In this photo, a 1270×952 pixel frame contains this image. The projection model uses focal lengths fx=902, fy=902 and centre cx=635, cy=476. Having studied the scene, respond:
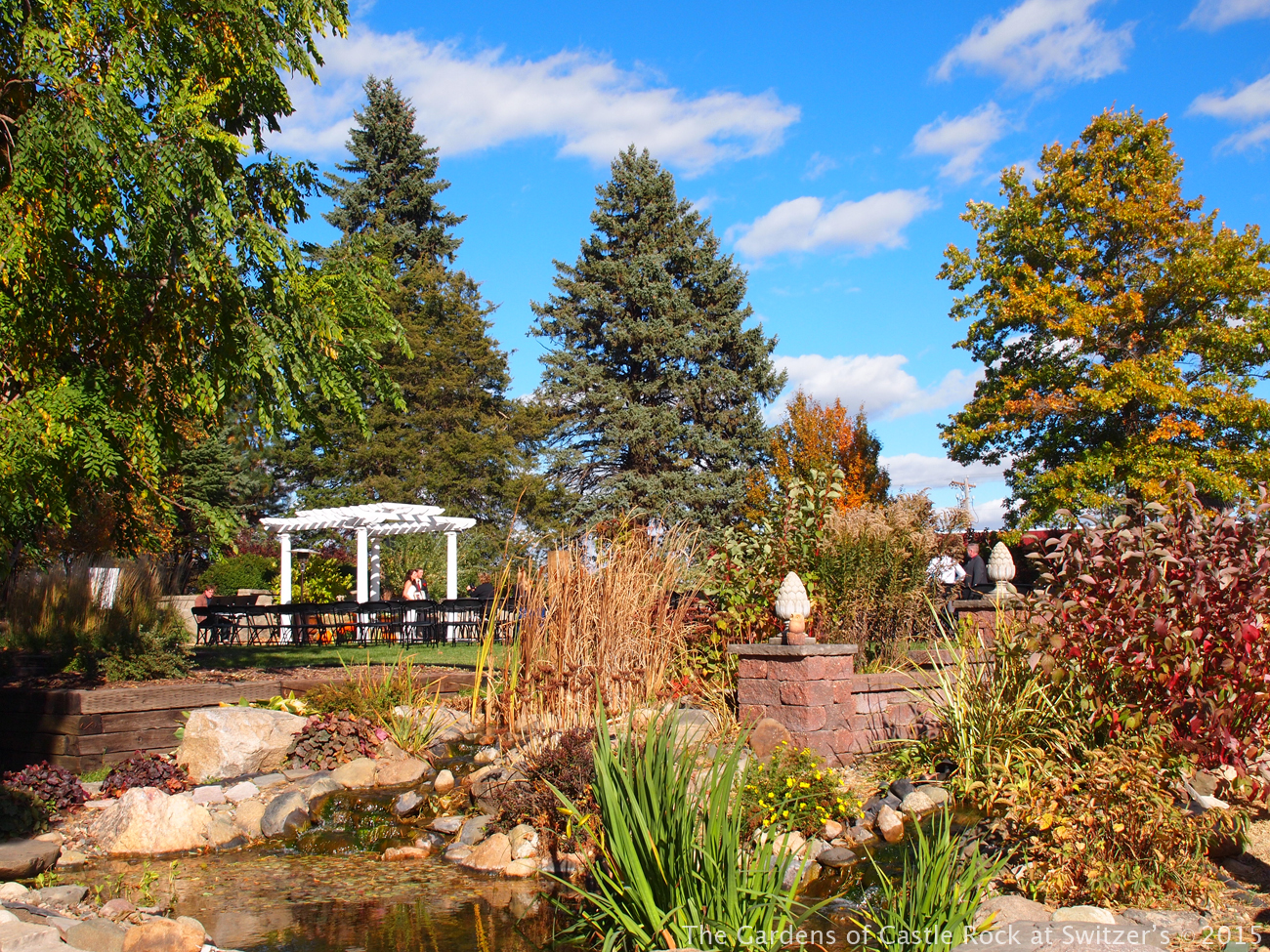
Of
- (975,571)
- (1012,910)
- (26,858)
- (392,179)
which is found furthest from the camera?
(392,179)

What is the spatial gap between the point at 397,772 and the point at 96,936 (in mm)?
2776

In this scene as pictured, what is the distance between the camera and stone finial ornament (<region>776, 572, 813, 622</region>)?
5637 millimetres

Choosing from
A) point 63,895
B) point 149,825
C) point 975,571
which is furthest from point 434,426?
point 63,895

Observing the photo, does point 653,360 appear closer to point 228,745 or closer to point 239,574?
point 239,574

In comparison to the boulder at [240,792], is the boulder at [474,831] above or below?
below

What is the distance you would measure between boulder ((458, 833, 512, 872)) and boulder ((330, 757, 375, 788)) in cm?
135

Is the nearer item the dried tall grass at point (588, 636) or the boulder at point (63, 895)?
the boulder at point (63, 895)

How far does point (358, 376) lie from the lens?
768 cm

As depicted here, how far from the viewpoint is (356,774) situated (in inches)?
233

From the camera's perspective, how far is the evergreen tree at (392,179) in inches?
1120

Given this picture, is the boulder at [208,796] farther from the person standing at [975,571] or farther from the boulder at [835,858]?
the person standing at [975,571]

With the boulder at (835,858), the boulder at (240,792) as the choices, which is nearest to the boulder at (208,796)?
the boulder at (240,792)

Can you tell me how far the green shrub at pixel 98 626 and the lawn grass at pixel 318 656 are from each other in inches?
37.8

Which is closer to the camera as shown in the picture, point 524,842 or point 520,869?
point 520,869
